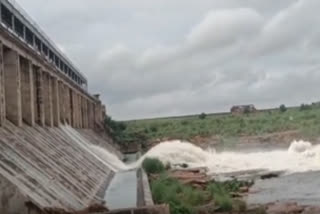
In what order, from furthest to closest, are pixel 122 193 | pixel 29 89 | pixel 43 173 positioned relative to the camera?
pixel 29 89 < pixel 122 193 < pixel 43 173

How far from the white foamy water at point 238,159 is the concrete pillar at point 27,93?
18.8 m

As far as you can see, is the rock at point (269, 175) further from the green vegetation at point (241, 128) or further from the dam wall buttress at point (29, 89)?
the green vegetation at point (241, 128)

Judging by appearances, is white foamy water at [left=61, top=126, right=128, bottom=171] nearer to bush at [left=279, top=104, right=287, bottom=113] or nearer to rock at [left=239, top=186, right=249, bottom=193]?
rock at [left=239, top=186, right=249, bottom=193]

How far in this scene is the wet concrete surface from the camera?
2862 centimetres

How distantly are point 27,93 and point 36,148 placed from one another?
579 centimetres

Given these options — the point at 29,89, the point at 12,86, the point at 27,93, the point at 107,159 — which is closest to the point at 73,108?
the point at 107,159

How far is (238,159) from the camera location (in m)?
56.1

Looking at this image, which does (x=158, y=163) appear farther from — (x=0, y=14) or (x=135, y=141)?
(x=135, y=141)

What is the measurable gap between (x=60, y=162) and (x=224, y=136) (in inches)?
2795

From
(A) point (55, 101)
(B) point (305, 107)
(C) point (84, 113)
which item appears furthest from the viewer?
(B) point (305, 107)

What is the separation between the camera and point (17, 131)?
2436 centimetres

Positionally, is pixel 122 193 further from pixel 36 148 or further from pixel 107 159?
pixel 107 159

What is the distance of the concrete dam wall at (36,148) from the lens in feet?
53.0

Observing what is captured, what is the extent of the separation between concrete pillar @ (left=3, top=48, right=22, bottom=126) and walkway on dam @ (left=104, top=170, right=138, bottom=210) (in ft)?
14.5
